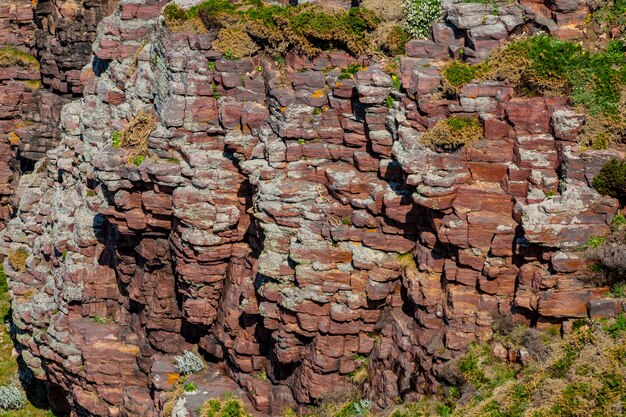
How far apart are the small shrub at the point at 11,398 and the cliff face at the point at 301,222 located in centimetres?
543

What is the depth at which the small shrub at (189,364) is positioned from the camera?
2016 inches

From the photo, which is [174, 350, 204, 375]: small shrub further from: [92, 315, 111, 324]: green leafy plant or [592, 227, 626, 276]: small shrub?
[592, 227, 626, 276]: small shrub

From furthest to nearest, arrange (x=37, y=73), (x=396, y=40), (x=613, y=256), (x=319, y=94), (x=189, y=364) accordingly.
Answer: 1. (x=37, y=73)
2. (x=189, y=364)
3. (x=319, y=94)
4. (x=396, y=40)
5. (x=613, y=256)

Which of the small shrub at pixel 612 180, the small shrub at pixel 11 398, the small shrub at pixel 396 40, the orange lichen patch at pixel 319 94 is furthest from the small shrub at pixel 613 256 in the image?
the small shrub at pixel 11 398

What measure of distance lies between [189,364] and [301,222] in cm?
1053

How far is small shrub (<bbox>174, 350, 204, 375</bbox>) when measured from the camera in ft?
168

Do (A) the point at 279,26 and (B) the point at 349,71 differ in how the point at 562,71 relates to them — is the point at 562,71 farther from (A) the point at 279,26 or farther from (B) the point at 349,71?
(A) the point at 279,26

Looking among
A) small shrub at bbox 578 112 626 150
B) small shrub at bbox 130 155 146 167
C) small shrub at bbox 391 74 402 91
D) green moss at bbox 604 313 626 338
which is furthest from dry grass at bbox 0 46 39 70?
green moss at bbox 604 313 626 338

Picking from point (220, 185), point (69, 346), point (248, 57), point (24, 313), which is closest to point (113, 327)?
point (69, 346)

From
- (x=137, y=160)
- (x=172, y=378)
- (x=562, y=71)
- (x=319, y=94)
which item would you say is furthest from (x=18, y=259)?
(x=562, y=71)

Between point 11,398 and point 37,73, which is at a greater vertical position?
point 37,73

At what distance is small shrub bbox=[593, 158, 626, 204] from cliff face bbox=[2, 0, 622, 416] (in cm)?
29

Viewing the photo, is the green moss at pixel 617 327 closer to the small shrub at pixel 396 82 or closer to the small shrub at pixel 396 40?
the small shrub at pixel 396 82

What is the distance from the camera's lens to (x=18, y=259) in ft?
204
